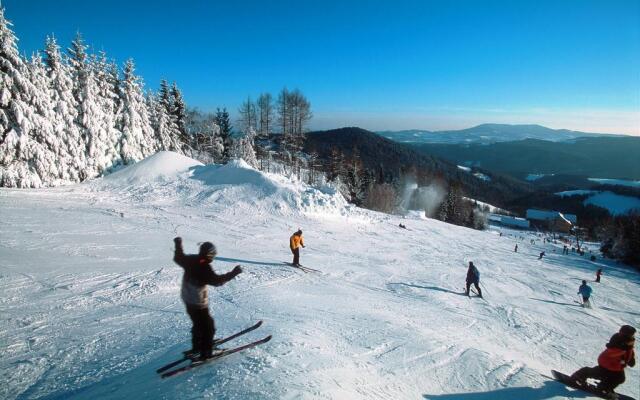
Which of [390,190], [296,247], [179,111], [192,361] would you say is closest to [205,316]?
[192,361]

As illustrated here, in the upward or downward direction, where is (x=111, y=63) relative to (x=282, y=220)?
upward

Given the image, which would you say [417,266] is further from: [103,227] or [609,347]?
[103,227]

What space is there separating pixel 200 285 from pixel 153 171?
26044mm

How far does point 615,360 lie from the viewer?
19.5 ft

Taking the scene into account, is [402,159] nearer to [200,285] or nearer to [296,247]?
[296,247]

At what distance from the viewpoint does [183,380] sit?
187 inches

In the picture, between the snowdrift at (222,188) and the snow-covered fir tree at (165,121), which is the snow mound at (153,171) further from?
the snow-covered fir tree at (165,121)

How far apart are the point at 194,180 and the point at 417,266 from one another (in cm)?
1911

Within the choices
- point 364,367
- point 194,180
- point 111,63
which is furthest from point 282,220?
point 111,63

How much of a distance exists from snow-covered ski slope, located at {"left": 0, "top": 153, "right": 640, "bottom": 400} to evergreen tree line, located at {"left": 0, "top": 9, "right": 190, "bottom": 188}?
12.5 feet

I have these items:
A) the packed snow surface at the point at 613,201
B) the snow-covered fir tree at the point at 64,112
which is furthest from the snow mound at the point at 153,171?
the packed snow surface at the point at 613,201

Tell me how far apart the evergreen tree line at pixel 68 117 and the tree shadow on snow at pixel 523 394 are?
1201 inches

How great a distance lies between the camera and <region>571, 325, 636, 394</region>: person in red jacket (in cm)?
579

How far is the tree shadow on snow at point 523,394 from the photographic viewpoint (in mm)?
5787
